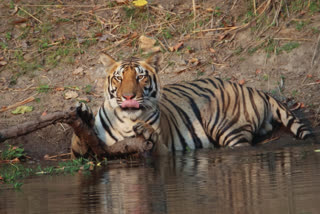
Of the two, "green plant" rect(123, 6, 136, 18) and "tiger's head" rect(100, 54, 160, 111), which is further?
"green plant" rect(123, 6, 136, 18)

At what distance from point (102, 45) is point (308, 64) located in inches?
125

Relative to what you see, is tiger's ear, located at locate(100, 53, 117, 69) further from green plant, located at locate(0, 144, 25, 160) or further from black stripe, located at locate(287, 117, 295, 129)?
black stripe, located at locate(287, 117, 295, 129)

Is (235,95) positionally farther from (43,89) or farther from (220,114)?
(43,89)

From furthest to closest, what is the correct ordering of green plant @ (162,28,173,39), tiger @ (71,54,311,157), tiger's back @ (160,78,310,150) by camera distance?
green plant @ (162,28,173,39) < tiger's back @ (160,78,310,150) < tiger @ (71,54,311,157)

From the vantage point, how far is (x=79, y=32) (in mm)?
11992

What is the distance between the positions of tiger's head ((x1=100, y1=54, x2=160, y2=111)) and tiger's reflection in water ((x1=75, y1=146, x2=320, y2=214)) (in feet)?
2.84

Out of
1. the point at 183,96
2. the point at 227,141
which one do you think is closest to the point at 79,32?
the point at 183,96

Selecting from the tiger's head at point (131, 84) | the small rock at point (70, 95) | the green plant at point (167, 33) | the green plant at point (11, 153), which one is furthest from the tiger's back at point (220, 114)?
the green plant at point (167, 33)

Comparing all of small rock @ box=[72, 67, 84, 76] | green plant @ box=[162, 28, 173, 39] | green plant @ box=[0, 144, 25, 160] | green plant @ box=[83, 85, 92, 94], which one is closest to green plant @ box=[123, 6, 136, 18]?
green plant @ box=[162, 28, 173, 39]

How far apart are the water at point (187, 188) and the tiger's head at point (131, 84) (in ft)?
3.03

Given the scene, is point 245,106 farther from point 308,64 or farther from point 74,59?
point 74,59

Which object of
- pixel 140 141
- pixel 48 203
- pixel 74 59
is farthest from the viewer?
pixel 74 59

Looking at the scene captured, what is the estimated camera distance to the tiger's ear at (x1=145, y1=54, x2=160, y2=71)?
8.62m

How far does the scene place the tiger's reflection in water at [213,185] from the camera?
4.54 metres
